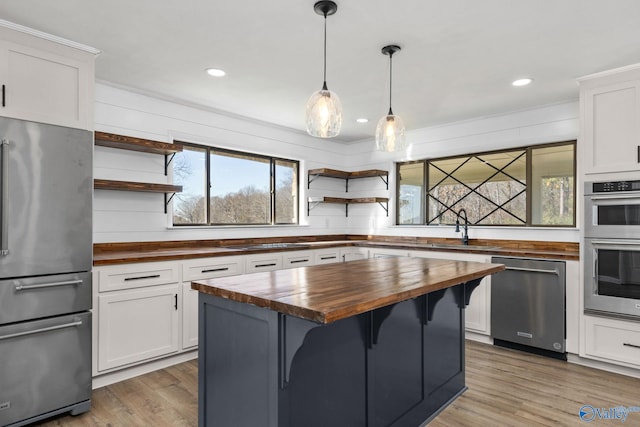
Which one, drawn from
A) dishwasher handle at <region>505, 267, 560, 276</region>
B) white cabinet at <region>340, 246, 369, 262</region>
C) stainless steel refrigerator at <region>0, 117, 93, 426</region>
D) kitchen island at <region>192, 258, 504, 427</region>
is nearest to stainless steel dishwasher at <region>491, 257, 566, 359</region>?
dishwasher handle at <region>505, 267, 560, 276</region>

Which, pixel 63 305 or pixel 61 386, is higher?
pixel 63 305

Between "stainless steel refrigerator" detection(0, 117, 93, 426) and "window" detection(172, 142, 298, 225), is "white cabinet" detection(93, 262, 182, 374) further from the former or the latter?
"window" detection(172, 142, 298, 225)

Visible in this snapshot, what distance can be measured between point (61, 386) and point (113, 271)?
0.80 meters

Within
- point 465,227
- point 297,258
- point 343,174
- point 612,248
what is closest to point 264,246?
point 297,258

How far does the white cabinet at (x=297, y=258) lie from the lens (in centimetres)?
415

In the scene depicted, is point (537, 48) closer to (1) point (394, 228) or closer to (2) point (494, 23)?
(2) point (494, 23)

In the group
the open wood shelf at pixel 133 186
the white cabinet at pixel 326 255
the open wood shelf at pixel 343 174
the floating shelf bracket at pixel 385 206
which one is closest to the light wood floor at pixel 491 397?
the open wood shelf at pixel 133 186

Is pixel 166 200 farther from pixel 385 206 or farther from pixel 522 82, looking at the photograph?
pixel 522 82

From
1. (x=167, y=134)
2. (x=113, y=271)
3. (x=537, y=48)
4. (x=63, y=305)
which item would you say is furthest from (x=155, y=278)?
(x=537, y=48)

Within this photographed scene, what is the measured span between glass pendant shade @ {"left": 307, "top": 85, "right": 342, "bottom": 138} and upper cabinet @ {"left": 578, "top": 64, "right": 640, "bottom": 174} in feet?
7.99

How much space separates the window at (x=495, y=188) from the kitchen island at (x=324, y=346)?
2.15 meters

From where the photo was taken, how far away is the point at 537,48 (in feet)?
8.86

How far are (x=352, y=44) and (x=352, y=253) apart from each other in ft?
9.46

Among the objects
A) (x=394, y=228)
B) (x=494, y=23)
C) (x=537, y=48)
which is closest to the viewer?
(x=494, y=23)
